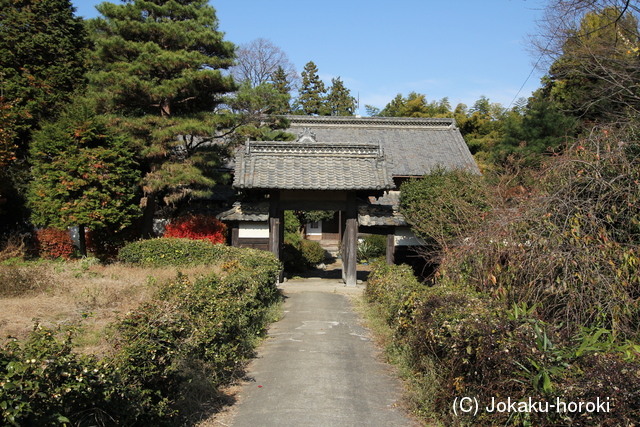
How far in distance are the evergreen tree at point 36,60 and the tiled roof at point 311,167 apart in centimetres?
675

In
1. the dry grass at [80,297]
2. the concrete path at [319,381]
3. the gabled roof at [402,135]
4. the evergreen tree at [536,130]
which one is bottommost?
the concrete path at [319,381]

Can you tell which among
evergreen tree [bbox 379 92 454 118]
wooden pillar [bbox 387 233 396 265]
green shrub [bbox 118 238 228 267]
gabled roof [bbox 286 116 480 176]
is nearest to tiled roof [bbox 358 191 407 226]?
wooden pillar [bbox 387 233 396 265]

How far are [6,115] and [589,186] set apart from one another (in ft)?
45.4

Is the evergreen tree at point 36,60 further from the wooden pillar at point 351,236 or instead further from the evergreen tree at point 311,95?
the evergreen tree at point 311,95

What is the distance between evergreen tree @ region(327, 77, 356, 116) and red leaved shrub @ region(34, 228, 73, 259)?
28454mm

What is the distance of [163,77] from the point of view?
1480 centimetres

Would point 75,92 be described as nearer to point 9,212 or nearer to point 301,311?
point 9,212

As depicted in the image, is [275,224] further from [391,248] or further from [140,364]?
[140,364]

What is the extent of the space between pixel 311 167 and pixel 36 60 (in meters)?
9.75

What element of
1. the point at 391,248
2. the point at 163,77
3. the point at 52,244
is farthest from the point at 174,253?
the point at 391,248

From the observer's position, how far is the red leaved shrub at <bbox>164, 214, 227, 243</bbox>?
49.2 feet

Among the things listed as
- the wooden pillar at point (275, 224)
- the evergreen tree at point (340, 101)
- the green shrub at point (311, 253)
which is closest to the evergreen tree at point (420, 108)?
the evergreen tree at point (340, 101)

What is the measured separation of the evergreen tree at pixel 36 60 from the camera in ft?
51.5

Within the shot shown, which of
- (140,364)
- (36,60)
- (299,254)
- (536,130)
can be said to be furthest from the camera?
(299,254)
